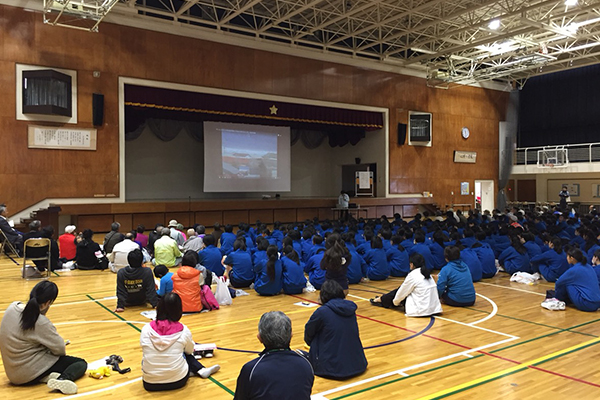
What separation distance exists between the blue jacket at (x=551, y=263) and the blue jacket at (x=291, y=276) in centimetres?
479

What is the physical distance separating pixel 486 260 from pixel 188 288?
6.15 metres

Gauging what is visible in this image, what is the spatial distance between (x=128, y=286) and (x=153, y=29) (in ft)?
38.5

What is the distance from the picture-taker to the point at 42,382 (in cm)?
426

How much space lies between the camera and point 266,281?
7953 millimetres

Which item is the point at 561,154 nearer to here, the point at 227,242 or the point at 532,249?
the point at 532,249

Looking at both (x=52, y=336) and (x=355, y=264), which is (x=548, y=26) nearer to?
(x=355, y=264)

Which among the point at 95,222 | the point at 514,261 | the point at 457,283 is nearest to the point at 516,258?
the point at 514,261

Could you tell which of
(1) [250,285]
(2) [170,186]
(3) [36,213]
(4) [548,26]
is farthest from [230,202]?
(4) [548,26]

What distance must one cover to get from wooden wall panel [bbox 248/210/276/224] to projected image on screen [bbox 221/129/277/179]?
173 cm

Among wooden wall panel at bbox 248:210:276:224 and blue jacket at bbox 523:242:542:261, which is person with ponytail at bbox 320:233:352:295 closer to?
blue jacket at bbox 523:242:542:261

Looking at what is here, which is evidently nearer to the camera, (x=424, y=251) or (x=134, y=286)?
(x=134, y=286)

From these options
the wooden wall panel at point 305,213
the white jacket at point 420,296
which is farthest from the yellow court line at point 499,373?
the wooden wall panel at point 305,213

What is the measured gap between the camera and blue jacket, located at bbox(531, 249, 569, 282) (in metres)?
8.98

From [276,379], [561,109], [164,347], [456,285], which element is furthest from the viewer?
[561,109]
